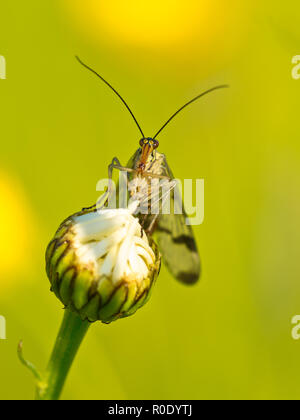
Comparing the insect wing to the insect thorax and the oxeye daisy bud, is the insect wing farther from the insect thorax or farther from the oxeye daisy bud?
the oxeye daisy bud

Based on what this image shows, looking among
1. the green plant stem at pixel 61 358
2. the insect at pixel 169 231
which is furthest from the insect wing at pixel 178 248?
the green plant stem at pixel 61 358

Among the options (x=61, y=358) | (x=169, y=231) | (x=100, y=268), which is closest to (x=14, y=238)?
(x=169, y=231)

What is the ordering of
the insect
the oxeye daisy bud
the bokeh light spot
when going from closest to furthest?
the oxeye daisy bud < the insect < the bokeh light spot

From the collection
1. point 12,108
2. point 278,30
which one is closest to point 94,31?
point 12,108

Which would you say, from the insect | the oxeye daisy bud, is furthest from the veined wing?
the oxeye daisy bud

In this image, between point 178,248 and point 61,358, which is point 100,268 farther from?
point 178,248

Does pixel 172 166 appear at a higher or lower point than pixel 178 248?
higher

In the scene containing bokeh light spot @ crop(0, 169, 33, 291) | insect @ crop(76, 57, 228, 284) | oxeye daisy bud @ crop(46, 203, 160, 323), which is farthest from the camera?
bokeh light spot @ crop(0, 169, 33, 291)
